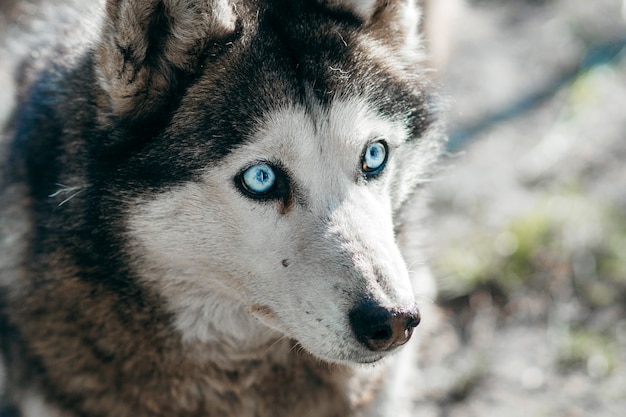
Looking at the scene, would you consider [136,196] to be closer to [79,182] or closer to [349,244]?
[79,182]

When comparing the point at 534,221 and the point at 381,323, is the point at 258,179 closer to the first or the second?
the point at 381,323

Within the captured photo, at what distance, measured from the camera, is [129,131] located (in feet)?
9.16

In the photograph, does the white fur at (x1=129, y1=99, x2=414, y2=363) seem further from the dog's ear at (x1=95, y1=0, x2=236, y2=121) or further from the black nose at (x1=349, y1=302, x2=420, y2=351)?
the dog's ear at (x1=95, y1=0, x2=236, y2=121)

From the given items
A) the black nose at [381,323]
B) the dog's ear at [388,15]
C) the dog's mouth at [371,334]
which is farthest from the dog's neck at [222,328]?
the dog's ear at [388,15]

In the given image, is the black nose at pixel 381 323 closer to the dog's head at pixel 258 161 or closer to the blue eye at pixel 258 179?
the dog's head at pixel 258 161

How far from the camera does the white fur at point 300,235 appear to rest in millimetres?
2613

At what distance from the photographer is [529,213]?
4883 mm

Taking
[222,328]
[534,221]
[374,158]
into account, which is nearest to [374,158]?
[374,158]

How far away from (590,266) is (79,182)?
3035 mm

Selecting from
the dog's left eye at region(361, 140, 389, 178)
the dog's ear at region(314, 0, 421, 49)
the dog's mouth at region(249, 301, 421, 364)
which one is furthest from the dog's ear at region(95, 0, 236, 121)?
the dog's mouth at region(249, 301, 421, 364)

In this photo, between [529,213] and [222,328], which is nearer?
[222,328]

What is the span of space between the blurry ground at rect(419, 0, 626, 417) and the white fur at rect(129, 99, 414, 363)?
1.02 meters

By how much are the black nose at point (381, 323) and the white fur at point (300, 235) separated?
27mm

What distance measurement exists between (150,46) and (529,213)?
2.95 metres
